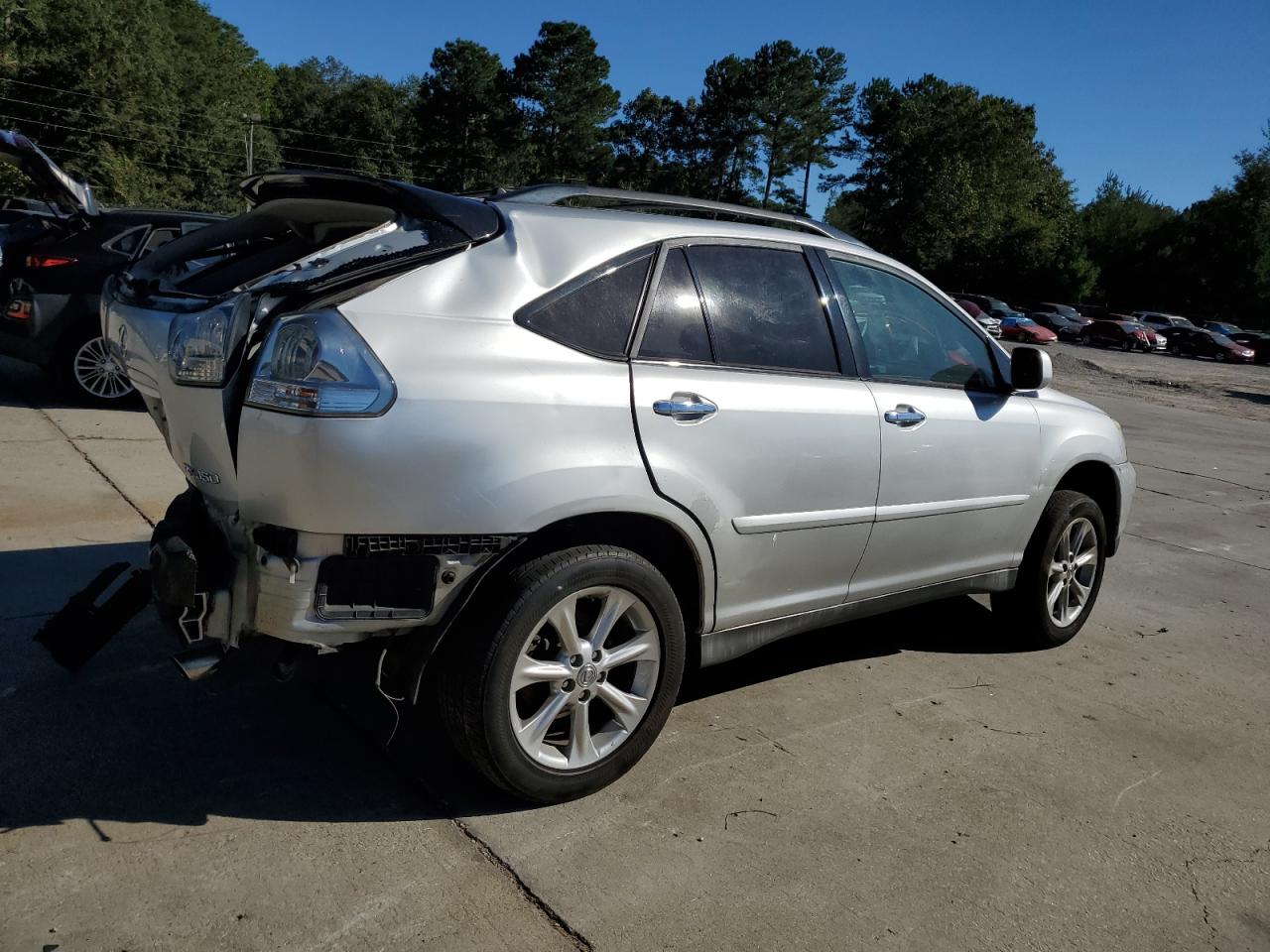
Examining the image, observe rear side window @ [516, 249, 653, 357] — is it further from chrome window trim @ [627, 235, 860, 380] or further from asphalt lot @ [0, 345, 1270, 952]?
asphalt lot @ [0, 345, 1270, 952]

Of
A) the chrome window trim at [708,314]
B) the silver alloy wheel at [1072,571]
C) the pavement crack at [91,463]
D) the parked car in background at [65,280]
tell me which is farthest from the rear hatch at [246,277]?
the parked car in background at [65,280]

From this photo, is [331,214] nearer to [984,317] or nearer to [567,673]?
[567,673]

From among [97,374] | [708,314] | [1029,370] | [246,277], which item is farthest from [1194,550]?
[97,374]

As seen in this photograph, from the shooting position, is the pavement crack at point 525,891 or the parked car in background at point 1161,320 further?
the parked car in background at point 1161,320

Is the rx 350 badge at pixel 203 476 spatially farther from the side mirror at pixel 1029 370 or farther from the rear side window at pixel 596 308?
the side mirror at pixel 1029 370

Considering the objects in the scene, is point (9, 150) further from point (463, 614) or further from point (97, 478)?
point (463, 614)

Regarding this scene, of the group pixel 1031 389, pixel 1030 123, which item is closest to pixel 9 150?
pixel 1031 389

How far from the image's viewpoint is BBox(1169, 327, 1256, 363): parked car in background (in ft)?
146

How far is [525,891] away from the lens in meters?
2.68

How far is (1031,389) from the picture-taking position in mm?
4441

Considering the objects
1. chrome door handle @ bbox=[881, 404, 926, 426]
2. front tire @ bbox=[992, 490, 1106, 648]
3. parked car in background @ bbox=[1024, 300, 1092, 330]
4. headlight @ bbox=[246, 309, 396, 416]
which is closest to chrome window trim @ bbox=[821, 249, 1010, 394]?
chrome door handle @ bbox=[881, 404, 926, 426]

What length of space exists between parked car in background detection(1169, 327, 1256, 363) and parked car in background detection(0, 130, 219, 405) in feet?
153

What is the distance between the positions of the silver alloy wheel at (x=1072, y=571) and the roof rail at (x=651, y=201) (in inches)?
68.7

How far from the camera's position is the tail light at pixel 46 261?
796cm
